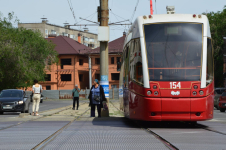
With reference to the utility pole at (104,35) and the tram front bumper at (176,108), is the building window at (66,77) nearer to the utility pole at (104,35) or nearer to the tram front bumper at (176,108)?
the utility pole at (104,35)

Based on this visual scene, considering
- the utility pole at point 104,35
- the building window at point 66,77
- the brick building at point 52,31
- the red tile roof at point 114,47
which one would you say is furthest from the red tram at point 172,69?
the brick building at point 52,31

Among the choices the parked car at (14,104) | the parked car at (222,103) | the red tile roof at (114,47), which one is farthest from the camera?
the red tile roof at (114,47)

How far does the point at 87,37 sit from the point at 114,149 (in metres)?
114

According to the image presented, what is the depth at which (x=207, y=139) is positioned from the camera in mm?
9805

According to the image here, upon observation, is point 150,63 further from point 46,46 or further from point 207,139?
point 46,46

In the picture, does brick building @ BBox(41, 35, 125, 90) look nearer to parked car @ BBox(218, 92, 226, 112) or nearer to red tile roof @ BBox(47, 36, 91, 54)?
red tile roof @ BBox(47, 36, 91, 54)

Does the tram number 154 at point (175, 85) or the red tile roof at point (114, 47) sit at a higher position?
the red tile roof at point (114, 47)

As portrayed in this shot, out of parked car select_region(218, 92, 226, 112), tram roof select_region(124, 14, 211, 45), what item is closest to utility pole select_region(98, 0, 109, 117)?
tram roof select_region(124, 14, 211, 45)

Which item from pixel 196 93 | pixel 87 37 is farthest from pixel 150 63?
pixel 87 37

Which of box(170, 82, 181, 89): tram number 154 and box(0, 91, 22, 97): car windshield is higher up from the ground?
box(170, 82, 181, 89): tram number 154

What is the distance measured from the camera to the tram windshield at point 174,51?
12758 millimetres

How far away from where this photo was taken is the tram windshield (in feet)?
41.9

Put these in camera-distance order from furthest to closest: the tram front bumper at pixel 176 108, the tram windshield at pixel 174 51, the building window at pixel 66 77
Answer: the building window at pixel 66 77 → the tram windshield at pixel 174 51 → the tram front bumper at pixel 176 108

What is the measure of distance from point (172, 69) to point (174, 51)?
22.2 inches
